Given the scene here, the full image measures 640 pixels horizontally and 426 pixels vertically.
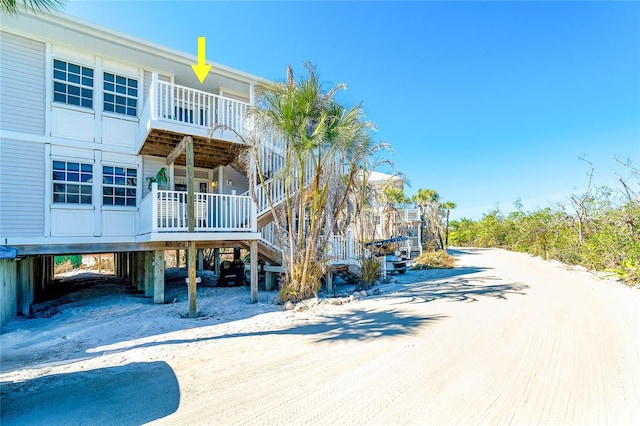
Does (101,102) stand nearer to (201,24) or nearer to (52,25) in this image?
(52,25)

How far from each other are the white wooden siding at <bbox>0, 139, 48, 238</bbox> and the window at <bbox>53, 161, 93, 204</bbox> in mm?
306

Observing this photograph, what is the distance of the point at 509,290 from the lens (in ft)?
30.6

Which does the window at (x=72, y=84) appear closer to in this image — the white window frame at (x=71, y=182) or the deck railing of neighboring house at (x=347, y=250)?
the white window frame at (x=71, y=182)

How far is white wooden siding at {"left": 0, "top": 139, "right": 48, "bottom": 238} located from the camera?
793 cm

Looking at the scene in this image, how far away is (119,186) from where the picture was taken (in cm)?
954

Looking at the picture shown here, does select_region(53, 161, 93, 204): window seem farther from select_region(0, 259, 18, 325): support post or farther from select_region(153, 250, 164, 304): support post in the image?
select_region(153, 250, 164, 304): support post

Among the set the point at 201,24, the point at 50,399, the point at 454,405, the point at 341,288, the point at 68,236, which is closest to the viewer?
the point at 454,405

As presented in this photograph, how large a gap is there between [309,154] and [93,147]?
639 cm

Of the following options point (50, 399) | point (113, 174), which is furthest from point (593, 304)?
point (113, 174)

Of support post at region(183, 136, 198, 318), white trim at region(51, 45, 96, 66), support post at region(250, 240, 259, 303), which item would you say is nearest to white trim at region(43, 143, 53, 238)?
white trim at region(51, 45, 96, 66)

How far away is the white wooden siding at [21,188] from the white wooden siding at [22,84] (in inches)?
21.8

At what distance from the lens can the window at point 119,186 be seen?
9312 millimetres

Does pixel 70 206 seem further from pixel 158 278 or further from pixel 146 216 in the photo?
pixel 158 278

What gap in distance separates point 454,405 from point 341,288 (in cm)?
850
